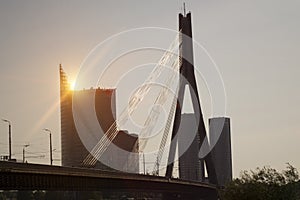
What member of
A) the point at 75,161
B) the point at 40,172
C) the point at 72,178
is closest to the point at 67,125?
the point at 75,161

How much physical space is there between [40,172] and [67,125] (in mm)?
64535

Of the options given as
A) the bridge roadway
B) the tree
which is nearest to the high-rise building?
the bridge roadway

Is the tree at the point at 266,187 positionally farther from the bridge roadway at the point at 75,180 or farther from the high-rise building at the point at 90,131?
the high-rise building at the point at 90,131

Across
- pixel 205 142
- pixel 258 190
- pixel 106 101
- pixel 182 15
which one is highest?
pixel 182 15

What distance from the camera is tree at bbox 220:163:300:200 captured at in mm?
84375

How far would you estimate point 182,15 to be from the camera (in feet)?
447

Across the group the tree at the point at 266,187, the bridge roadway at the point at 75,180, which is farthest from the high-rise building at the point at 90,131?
the tree at the point at 266,187

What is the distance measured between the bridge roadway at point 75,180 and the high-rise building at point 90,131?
1110cm

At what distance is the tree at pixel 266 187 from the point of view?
84375 millimetres


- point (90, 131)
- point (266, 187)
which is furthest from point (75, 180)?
point (90, 131)

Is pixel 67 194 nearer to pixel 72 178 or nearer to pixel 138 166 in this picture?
pixel 138 166

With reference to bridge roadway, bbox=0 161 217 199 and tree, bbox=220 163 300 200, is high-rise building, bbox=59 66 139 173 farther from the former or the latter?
tree, bbox=220 163 300 200

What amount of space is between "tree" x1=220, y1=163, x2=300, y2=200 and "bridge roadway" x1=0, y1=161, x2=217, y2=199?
20001mm

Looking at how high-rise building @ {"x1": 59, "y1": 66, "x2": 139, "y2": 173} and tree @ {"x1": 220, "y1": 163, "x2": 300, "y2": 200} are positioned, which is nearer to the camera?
tree @ {"x1": 220, "y1": 163, "x2": 300, "y2": 200}
